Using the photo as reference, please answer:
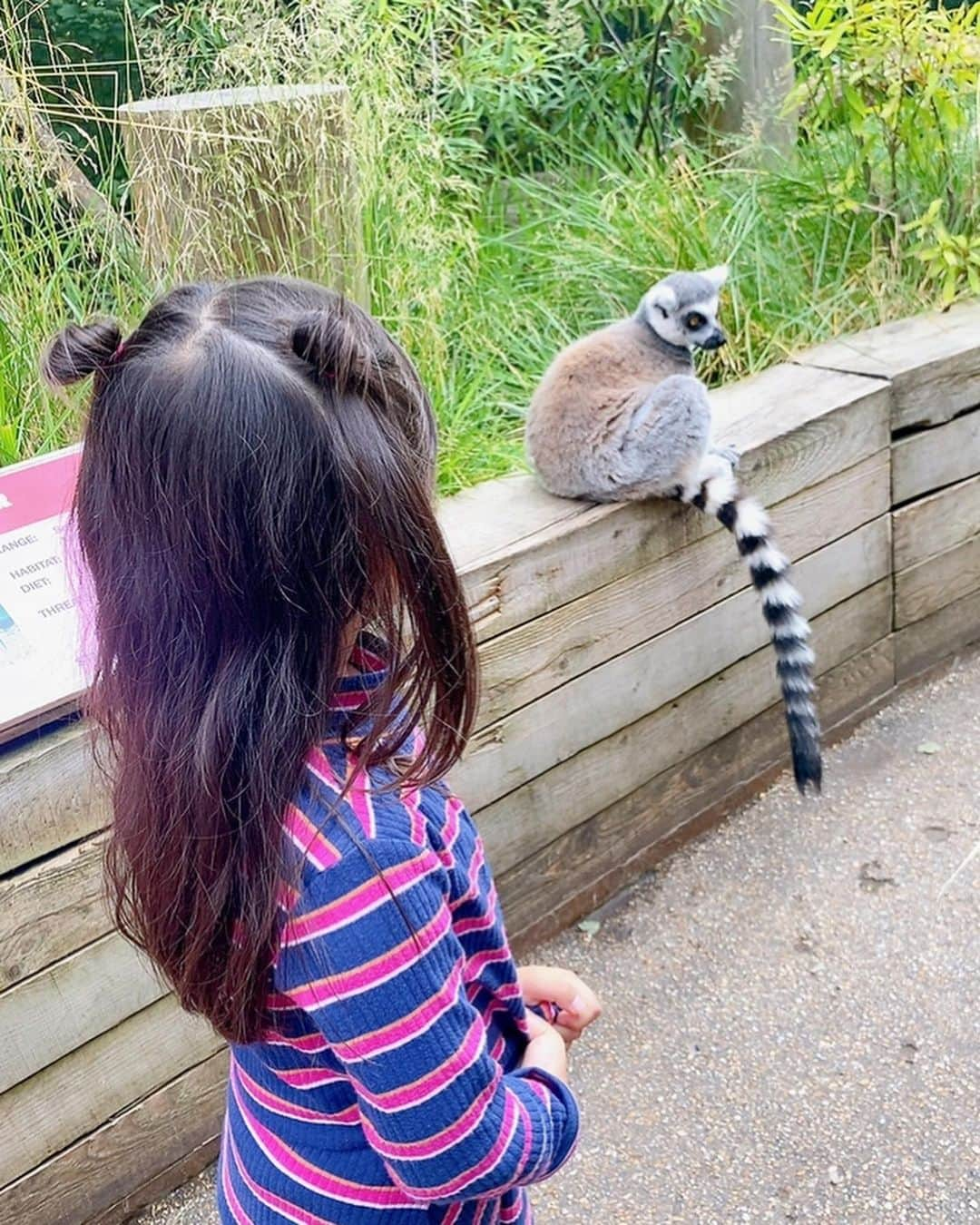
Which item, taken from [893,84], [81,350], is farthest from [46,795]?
[893,84]

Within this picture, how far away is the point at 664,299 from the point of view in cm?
292

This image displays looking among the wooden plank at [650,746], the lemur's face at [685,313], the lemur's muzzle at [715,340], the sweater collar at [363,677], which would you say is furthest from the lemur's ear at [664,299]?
the sweater collar at [363,677]

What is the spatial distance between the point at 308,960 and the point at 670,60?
179 inches

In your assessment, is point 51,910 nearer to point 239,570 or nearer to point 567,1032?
point 567,1032

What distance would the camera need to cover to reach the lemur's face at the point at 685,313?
2914 millimetres

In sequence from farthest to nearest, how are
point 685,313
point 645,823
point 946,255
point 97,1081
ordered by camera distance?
1. point 946,255
2. point 685,313
3. point 645,823
4. point 97,1081

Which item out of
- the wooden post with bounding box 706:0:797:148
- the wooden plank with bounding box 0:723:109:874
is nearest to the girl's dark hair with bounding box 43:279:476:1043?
the wooden plank with bounding box 0:723:109:874

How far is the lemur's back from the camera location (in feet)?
8.13

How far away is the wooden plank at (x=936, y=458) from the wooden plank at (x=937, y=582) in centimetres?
19

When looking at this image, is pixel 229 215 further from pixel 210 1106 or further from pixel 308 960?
pixel 308 960

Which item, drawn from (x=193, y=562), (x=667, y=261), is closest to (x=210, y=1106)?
(x=193, y=562)

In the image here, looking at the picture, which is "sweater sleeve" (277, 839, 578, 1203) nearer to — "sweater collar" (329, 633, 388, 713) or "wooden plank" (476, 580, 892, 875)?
"sweater collar" (329, 633, 388, 713)

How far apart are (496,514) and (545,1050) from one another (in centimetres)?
141

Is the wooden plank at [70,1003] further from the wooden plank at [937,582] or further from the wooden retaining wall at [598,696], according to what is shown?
the wooden plank at [937,582]
